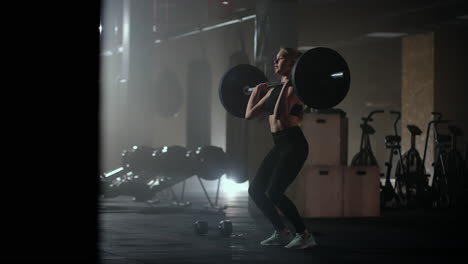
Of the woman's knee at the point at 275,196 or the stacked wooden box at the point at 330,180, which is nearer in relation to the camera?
the woman's knee at the point at 275,196

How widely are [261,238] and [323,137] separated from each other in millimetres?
2423

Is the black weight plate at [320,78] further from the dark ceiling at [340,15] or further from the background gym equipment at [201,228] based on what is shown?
the dark ceiling at [340,15]

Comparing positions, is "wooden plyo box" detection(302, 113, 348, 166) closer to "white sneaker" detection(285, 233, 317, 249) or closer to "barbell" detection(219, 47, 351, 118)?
"barbell" detection(219, 47, 351, 118)

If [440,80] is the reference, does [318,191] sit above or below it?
below

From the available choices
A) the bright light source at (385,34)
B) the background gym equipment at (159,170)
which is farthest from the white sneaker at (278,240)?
the bright light source at (385,34)

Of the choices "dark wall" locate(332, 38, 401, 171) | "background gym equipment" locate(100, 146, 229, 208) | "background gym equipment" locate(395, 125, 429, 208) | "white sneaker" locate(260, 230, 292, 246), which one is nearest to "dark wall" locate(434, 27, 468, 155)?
"dark wall" locate(332, 38, 401, 171)

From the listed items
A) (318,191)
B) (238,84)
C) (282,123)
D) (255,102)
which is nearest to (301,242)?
(282,123)

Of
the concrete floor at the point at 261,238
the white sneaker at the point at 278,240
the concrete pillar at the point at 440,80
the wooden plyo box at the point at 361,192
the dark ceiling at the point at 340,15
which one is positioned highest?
the dark ceiling at the point at 340,15

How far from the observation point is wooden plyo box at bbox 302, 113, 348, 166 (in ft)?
29.3

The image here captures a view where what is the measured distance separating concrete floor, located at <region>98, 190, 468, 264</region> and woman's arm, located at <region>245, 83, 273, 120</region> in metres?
0.95

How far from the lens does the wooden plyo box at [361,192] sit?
9047 mm

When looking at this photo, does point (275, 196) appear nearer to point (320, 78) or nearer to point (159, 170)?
point (320, 78)

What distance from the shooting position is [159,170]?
432 inches
